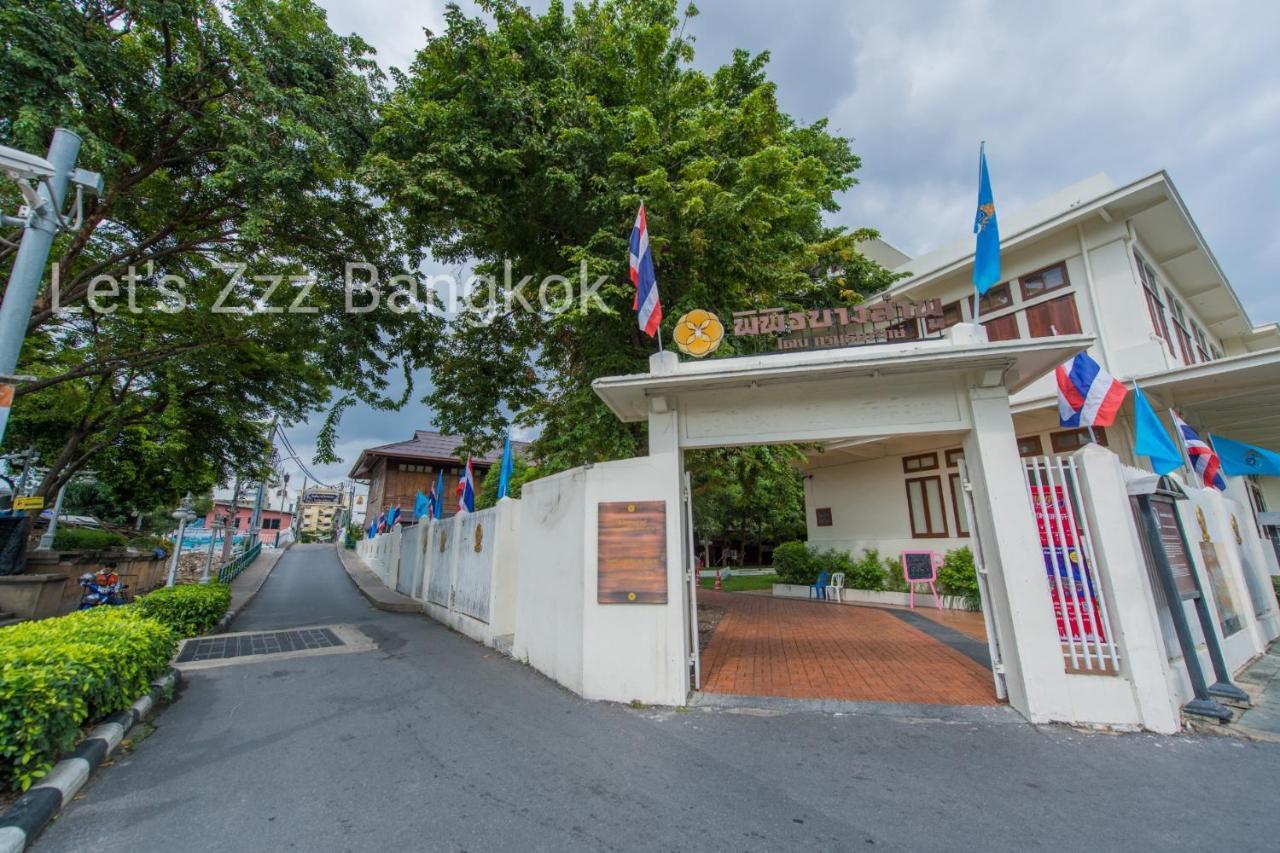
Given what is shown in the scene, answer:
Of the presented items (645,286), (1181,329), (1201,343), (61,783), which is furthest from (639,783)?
(1201,343)

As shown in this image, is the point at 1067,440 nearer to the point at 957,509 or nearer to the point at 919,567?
the point at 957,509

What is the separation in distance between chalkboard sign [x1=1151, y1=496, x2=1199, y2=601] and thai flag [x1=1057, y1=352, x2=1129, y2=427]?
35.8 inches

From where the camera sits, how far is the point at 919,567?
41.2 ft

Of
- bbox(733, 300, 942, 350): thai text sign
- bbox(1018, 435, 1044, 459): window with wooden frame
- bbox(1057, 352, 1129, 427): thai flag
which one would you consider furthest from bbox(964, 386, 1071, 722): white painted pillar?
bbox(1018, 435, 1044, 459): window with wooden frame

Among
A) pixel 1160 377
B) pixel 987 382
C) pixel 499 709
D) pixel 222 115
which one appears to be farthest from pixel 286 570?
pixel 1160 377

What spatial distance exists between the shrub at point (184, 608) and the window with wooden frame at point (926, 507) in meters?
16.4

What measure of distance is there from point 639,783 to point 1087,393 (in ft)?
19.1

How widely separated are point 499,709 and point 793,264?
7751mm

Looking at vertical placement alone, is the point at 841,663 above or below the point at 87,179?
below

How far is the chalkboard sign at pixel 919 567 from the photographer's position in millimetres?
12461

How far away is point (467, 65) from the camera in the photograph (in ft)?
25.1

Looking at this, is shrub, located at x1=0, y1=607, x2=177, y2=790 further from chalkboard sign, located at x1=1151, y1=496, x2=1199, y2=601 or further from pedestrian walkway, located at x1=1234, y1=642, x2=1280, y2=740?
pedestrian walkway, located at x1=1234, y1=642, x2=1280, y2=740

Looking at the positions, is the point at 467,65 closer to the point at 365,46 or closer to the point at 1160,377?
the point at 365,46

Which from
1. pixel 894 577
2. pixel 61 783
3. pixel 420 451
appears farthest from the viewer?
pixel 420 451
